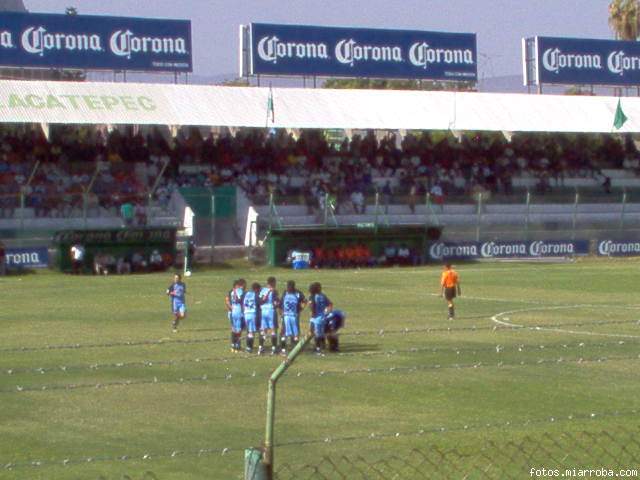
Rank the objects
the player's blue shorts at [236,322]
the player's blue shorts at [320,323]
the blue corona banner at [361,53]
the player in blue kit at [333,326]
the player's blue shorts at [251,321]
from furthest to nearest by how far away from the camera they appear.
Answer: the blue corona banner at [361,53], the player's blue shorts at [236,322], the player's blue shorts at [251,321], the player in blue kit at [333,326], the player's blue shorts at [320,323]

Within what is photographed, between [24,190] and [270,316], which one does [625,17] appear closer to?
[24,190]

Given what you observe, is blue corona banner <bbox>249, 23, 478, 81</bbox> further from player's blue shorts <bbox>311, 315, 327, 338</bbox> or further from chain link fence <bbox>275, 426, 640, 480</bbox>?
chain link fence <bbox>275, 426, 640, 480</bbox>

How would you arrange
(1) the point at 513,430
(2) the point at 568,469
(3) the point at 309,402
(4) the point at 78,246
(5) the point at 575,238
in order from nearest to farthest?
(2) the point at 568,469 < (1) the point at 513,430 < (3) the point at 309,402 < (4) the point at 78,246 < (5) the point at 575,238

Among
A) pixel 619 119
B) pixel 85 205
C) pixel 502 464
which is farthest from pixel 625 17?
pixel 502 464

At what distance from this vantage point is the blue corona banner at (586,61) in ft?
226

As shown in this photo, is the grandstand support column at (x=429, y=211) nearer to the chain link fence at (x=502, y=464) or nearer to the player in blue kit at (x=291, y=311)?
the player in blue kit at (x=291, y=311)

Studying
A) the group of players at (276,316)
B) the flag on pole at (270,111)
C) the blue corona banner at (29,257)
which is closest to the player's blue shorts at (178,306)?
the group of players at (276,316)

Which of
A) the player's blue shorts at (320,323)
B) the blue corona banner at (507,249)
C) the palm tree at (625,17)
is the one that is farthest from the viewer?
the palm tree at (625,17)

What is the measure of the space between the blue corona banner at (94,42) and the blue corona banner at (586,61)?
19.8 meters

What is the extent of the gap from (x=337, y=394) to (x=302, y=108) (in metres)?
41.4

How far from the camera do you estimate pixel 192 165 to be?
199 feet

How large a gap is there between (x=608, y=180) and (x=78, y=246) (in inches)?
1184

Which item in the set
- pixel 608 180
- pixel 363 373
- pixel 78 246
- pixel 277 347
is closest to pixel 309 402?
pixel 363 373

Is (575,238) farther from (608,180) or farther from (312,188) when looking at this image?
(312,188)
